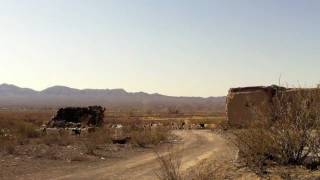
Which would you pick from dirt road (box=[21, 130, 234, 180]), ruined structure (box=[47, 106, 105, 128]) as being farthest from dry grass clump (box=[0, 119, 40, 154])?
dirt road (box=[21, 130, 234, 180])

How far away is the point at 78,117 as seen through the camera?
5000 centimetres

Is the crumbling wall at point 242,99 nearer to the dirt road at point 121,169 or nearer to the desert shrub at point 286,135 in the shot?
the dirt road at point 121,169

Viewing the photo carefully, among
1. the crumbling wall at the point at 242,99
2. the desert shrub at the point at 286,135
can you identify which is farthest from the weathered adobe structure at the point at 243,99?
the desert shrub at the point at 286,135

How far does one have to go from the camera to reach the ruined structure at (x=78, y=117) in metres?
47.1

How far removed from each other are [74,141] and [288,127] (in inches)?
738

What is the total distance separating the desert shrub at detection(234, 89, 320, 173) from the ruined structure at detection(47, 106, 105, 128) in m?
32.5

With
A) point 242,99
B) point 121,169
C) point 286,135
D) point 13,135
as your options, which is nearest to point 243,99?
point 242,99

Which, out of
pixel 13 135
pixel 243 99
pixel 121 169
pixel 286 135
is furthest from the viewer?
pixel 13 135

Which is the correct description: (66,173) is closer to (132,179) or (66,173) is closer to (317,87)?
(132,179)

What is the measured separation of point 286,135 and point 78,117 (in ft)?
123

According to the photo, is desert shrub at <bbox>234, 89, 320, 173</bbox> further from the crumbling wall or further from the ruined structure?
the ruined structure

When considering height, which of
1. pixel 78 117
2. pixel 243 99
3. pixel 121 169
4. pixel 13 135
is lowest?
pixel 121 169

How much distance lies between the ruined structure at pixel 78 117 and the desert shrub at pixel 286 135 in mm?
32527

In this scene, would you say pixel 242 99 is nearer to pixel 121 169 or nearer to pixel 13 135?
pixel 121 169
